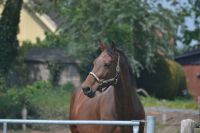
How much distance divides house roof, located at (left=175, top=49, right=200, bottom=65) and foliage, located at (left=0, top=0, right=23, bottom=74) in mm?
19955

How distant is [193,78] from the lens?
159 ft

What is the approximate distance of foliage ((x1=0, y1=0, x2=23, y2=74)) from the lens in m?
28.4

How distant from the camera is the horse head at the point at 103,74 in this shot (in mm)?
9039

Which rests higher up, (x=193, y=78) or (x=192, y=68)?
(x=192, y=68)

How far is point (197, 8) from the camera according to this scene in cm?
3366

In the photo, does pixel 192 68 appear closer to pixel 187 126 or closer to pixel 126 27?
pixel 126 27

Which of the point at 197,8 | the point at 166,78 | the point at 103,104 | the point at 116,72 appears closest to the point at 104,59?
the point at 116,72

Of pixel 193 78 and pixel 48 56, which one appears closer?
pixel 48 56

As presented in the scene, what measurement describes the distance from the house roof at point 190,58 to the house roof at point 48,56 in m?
9.69

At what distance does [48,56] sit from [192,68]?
12.7m

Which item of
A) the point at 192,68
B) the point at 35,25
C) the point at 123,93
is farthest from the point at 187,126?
the point at 35,25

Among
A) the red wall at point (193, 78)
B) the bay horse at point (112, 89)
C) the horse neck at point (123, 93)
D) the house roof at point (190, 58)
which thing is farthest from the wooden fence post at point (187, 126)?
the red wall at point (193, 78)

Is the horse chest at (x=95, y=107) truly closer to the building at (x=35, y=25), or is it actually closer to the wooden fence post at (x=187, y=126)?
the wooden fence post at (x=187, y=126)

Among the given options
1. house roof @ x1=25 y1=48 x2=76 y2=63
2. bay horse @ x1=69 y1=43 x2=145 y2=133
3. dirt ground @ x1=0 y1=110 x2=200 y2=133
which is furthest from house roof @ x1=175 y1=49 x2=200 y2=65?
bay horse @ x1=69 y1=43 x2=145 y2=133
